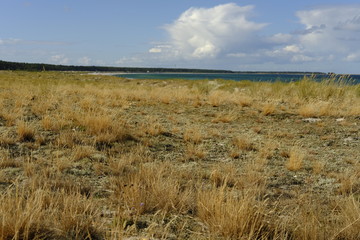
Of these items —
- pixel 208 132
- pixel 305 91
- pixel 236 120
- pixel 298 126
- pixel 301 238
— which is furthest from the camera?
pixel 305 91

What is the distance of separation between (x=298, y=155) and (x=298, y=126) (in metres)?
3.64

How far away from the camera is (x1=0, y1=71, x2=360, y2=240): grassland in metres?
2.35

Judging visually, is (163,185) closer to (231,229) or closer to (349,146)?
(231,229)

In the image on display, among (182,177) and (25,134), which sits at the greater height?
(25,134)

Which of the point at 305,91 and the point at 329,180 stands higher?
the point at 305,91

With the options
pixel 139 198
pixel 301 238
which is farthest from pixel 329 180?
pixel 139 198

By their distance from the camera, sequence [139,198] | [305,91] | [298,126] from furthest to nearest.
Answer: [305,91]
[298,126]
[139,198]

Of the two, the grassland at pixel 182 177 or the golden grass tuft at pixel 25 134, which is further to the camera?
the golden grass tuft at pixel 25 134

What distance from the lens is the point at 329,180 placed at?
4.07 m

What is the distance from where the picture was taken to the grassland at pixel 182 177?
2.35 metres

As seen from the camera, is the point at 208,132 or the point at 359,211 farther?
the point at 208,132

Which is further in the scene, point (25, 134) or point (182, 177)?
point (25, 134)

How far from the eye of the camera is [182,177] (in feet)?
12.8

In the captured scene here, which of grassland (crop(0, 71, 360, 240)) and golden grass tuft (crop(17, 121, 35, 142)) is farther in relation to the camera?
golden grass tuft (crop(17, 121, 35, 142))
